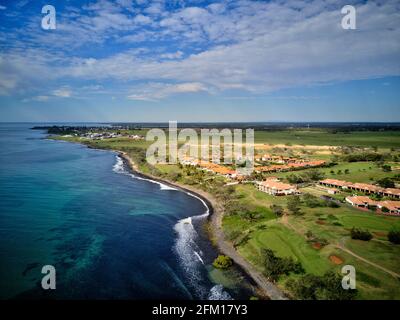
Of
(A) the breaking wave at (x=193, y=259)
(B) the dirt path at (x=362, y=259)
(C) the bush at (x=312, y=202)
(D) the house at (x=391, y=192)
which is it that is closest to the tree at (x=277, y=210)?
(C) the bush at (x=312, y=202)

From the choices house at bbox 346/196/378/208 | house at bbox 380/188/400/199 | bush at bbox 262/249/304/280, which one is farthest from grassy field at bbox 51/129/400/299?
house at bbox 380/188/400/199

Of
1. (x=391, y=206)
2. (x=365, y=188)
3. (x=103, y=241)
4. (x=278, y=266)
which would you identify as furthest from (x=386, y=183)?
(x=103, y=241)

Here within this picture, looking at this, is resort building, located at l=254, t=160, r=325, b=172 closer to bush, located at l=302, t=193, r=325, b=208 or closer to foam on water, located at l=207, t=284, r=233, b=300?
bush, located at l=302, t=193, r=325, b=208

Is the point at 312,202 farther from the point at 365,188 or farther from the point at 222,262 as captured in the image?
the point at 222,262

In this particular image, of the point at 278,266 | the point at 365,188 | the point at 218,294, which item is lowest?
the point at 218,294

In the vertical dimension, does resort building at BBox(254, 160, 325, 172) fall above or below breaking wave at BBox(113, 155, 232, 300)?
above

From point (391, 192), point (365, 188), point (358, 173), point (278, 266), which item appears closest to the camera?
point (278, 266)
